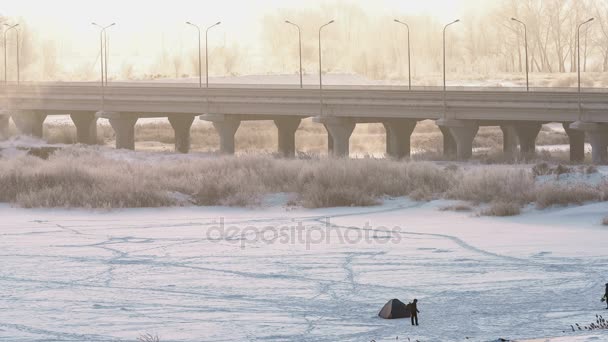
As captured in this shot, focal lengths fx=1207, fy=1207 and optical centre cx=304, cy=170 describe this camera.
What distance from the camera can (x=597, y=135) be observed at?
172ft

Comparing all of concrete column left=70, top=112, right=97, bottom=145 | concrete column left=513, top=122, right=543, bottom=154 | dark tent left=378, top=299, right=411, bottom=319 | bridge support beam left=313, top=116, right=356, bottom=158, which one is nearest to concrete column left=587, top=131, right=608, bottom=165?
concrete column left=513, top=122, right=543, bottom=154

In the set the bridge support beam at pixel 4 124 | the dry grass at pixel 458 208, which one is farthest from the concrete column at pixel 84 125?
the dry grass at pixel 458 208

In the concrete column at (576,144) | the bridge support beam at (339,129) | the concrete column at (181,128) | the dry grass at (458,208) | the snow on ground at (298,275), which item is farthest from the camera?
the concrete column at (181,128)

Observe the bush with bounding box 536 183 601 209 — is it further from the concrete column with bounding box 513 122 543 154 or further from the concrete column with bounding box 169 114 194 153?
the concrete column with bounding box 169 114 194 153

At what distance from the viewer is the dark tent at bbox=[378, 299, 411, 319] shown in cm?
1526

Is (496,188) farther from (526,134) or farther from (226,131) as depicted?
(226,131)

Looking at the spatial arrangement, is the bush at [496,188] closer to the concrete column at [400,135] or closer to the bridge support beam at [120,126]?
the concrete column at [400,135]

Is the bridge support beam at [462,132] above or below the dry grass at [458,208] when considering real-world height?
above

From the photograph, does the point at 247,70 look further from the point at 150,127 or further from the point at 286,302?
the point at 286,302

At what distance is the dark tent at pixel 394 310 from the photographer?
15.3m

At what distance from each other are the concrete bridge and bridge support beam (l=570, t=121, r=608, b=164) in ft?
0.14

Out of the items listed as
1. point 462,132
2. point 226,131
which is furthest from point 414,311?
point 226,131

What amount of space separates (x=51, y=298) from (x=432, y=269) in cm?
616

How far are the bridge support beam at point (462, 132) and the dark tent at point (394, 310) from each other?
4261 centimetres
